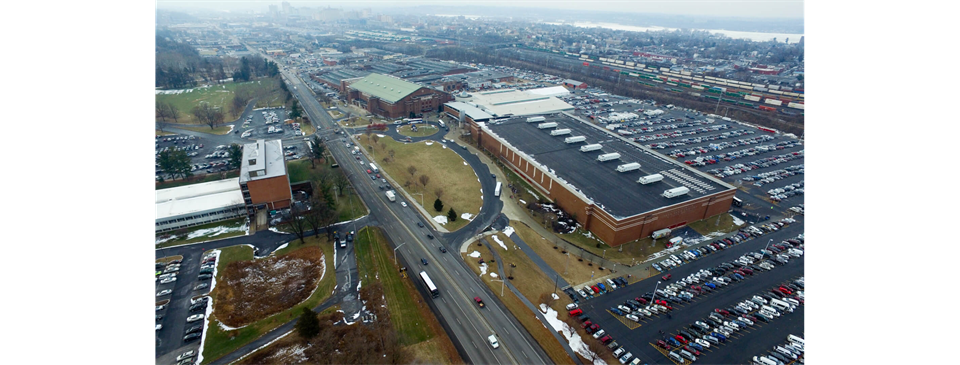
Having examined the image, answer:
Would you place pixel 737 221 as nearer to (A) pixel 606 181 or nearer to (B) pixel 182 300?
(A) pixel 606 181

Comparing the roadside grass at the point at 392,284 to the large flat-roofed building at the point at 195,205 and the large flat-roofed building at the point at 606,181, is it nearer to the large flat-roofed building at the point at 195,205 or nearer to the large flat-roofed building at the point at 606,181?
the large flat-roofed building at the point at 195,205

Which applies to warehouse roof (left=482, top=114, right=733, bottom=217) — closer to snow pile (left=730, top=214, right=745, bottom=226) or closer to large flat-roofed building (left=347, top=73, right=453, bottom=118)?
snow pile (left=730, top=214, right=745, bottom=226)

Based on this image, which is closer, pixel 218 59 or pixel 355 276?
pixel 355 276

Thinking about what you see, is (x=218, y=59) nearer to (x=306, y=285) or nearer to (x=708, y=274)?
(x=306, y=285)
